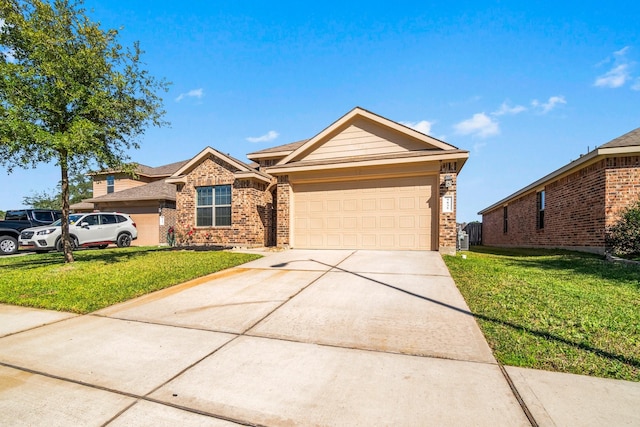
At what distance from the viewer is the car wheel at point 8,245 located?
46.1ft

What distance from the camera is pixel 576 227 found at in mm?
10688

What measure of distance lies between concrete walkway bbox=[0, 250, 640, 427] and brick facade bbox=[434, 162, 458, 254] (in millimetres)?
5189

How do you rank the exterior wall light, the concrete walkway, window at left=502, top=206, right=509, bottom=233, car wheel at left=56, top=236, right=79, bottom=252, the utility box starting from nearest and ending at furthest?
the concrete walkway < the exterior wall light < the utility box < car wheel at left=56, top=236, right=79, bottom=252 < window at left=502, top=206, right=509, bottom=233

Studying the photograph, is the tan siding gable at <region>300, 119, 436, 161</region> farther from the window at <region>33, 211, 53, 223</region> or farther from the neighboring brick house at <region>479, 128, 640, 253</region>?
the window at <region>33, 211, 53, 223</region>

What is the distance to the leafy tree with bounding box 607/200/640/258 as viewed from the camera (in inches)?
339

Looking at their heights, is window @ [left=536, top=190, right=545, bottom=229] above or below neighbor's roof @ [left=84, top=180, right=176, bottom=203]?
below

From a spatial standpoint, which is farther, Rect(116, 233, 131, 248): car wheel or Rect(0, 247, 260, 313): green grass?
Rect(116, 233, 131, 248): car wheel

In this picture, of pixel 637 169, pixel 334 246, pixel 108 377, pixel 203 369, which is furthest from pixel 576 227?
pixel 108 377

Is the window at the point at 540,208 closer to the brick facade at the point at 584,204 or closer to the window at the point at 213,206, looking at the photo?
the brick facade at the point at 584,204

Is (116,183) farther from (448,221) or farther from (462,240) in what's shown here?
(462,240)

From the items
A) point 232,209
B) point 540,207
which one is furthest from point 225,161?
point 540,207

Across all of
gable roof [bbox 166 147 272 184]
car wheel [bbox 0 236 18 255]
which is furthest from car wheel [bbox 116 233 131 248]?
gable roof [bbox 166 147 272 184]

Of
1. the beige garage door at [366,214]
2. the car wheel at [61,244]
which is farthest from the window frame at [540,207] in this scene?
the car wheel at [61,244]

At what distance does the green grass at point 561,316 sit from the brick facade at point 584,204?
123 inches
